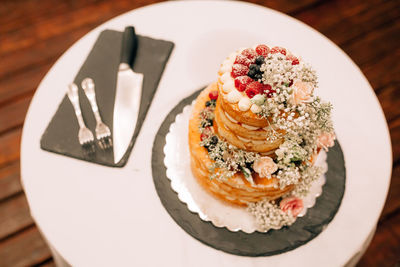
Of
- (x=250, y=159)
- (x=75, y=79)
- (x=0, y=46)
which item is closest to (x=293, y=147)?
(x=250, y=159)

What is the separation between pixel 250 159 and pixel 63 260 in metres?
0.97

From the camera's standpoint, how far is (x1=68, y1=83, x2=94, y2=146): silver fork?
189cm

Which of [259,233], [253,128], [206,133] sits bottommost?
[259,233]

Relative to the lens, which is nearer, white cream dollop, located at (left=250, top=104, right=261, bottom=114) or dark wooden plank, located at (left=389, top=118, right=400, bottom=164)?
white cream dollop, located at (left=250, top=104, right=261, bottom=114)

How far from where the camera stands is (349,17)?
12.1ft

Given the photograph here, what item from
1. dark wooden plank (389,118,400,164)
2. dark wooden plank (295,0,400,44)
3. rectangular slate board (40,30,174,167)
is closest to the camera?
rectangular slate board (40,30,174,167)

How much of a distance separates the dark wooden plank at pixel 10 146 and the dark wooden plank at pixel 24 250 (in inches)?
25.4

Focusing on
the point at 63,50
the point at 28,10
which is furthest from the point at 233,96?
the point at 28,10

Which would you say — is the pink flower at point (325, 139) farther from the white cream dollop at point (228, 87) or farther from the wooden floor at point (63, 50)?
the wooden floor at point (63, 50)

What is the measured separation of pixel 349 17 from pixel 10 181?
136 inches

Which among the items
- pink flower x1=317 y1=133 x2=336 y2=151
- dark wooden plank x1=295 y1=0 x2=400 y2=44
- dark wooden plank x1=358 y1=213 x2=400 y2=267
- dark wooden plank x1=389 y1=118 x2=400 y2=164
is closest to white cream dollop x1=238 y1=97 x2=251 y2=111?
pink flower x1=317 y1=133 x2=336 y2=151

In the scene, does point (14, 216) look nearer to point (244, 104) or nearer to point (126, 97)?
point (126, 97)

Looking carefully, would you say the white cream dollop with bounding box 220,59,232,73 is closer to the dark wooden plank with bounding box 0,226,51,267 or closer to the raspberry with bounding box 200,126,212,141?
the raspberry with bounding box 200,126,212,141

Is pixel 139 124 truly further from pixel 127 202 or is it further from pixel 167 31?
pixel 167 31
